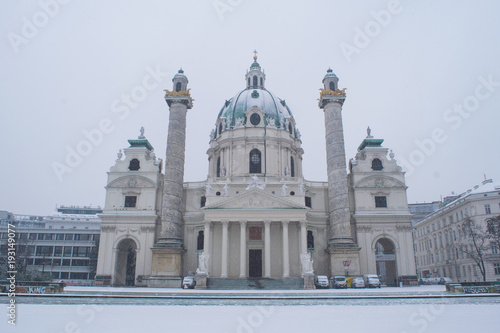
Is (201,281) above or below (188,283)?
above

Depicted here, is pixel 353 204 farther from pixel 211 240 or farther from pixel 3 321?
pixel 3 321

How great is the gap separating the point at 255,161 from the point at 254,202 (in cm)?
1149

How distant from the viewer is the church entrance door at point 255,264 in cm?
4031

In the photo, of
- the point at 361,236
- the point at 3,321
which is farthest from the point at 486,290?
the point at 3,321

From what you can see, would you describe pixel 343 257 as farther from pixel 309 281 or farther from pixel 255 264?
pixel 255 264

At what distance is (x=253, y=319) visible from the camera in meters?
12.1

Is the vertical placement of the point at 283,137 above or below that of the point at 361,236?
above

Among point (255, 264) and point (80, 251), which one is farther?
point (80, 251)

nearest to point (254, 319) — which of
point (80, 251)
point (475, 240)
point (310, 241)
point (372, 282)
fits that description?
point (372, 282)

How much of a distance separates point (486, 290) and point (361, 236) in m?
19.6

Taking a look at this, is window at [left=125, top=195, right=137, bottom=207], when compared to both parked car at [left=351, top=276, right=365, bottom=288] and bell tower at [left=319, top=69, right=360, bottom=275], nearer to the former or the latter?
bell tower at [left=319, top=69, right=360, bottom=275]

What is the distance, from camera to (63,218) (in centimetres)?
7056

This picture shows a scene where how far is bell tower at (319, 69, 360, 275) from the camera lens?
3828cm

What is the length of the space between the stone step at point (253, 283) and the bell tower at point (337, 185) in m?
5.63
